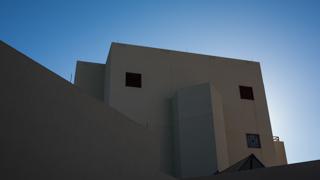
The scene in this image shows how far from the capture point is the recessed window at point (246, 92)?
616 inches

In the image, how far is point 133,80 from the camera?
14.3 metres

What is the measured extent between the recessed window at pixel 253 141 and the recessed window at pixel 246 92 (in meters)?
1.84

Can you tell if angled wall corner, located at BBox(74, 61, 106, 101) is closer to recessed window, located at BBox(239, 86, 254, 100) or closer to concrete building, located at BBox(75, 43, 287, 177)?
concrete building, located at BBox(75, 43, 287, 177)

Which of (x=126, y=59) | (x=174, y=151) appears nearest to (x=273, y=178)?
(x=174, y=151)

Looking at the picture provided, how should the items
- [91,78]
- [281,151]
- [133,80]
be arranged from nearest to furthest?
[133,80]
[91,78]
[281,151]

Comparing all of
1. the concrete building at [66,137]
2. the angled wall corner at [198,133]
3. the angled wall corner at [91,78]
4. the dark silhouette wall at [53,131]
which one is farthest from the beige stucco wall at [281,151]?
the dark silhouette wall at [53,131]

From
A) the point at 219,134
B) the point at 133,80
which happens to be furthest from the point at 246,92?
the point at 133,80

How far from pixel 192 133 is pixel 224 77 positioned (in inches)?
162

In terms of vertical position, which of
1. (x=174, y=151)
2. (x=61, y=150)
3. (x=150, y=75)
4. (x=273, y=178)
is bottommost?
(x=273, y=178)

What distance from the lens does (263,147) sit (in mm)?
14531

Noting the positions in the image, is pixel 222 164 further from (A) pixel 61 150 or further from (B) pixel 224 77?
(A) pixel 61 150

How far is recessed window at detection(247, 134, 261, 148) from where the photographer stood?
14461 millimetres

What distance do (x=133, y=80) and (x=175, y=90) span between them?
1845mm

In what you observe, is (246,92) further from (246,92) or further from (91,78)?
(91,78)
